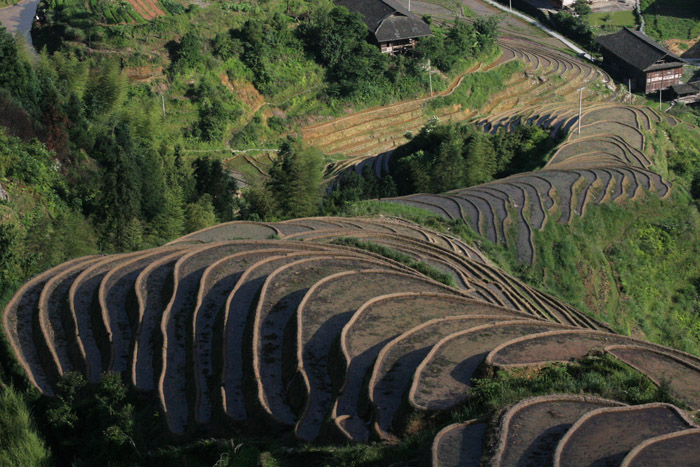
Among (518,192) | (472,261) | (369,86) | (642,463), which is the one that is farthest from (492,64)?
(642,463)

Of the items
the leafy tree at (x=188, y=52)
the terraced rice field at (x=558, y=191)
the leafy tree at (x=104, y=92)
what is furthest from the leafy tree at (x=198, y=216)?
the leafy tree at (x=188, y=52)

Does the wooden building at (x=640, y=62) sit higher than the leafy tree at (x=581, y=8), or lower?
lower

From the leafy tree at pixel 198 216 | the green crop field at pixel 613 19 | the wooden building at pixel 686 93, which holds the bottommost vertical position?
the leafy tree at pixel 198 216

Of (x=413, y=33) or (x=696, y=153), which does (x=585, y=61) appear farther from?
(x=696, y=153)

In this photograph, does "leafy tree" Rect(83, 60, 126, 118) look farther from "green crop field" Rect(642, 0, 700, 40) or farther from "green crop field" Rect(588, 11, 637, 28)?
"green crop field" Rect(642, 0, 700, 40)

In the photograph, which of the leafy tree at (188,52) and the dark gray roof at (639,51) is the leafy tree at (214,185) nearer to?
the leafy tree at (188,52)

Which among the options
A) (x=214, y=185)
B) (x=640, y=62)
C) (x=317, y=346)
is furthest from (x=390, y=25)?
(x=317, y=346)

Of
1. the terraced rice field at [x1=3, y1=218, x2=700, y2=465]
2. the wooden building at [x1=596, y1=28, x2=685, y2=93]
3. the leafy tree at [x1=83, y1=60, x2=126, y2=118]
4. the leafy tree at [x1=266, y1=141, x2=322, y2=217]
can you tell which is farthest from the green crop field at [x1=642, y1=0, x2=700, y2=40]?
the terraced rice field at [x1=3, y1=218, x2=700, y2=465]
